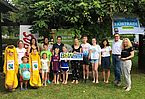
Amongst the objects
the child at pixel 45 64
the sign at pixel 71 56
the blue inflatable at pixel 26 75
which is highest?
the sign at pixel 71 56

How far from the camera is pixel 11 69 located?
10.7m

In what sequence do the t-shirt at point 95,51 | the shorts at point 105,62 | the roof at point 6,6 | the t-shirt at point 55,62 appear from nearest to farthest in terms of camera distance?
the t-shirt at point 95,51 → the t-shirt at point 55,62 → the shorts at point 105,62 → the roof at point 6,6

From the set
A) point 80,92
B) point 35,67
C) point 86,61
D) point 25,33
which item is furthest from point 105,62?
point 25,33

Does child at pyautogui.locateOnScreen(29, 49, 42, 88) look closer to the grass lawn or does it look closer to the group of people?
the group of people

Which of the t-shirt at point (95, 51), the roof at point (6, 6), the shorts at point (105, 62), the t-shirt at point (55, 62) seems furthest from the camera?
the roof at point (6, 6)

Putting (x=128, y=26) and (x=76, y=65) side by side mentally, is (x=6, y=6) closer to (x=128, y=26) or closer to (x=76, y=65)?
(x=76, y=65)

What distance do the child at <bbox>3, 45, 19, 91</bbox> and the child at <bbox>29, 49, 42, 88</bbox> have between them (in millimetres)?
514

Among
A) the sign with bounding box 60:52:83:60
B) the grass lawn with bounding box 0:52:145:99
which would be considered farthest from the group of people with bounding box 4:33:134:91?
the grass lawn with bounding box 0:52:145:99

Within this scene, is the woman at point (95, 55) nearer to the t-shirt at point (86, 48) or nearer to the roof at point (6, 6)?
the t-shirt at point (86, 48)

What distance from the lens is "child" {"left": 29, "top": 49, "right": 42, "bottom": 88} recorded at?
1093 cm

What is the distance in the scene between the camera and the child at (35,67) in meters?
10.9

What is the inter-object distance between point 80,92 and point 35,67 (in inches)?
69.1

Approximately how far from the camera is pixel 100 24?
12.7 meters

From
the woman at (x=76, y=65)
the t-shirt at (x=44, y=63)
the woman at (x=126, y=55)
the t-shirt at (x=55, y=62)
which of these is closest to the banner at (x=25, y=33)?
the t-shirt at (x=55, y=62)
